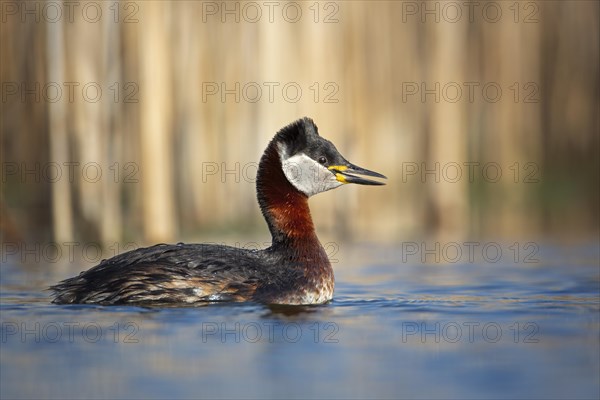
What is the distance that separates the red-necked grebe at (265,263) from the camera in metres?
7.02

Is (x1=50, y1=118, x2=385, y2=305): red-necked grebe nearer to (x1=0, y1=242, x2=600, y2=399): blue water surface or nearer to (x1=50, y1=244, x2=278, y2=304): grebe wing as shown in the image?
(x1=50, y1=244, x2=278, y2=304): grebe wing

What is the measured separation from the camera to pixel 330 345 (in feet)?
18.7

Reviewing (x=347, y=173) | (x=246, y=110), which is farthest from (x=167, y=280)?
(x=246, y=110)

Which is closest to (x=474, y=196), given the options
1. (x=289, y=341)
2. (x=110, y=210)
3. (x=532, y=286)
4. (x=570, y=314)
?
(x=110, y=210)

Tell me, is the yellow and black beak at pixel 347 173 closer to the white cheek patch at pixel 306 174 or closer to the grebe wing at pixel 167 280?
the white cheek patch at pixel 306 174

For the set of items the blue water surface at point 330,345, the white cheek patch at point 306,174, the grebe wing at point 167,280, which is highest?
the white cheek patch at point 306,174

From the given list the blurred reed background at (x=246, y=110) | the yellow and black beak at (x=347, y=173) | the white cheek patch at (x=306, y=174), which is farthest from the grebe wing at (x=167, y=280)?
the blurred reed background at (x=246, y=110)

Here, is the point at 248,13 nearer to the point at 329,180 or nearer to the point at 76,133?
the point at 76,133

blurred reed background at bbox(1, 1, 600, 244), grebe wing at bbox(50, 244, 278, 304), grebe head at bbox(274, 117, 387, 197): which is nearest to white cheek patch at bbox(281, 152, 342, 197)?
grebe head at bbox(274, 117, 387, 197)

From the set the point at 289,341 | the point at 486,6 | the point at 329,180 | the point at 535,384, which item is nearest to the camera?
the point at 535,384

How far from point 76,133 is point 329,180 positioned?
4207 millimetres

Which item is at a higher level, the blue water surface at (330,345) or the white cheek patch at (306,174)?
the white cheek patch at (306,174)

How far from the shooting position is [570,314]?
6711mm

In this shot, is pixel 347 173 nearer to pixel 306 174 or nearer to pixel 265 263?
pixel 306 174
